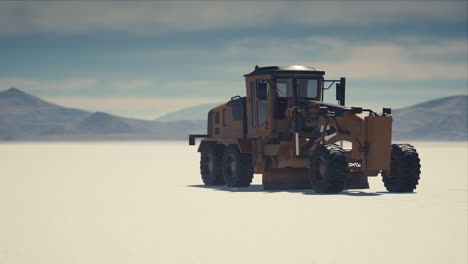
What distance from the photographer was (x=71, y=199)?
64.4 feet

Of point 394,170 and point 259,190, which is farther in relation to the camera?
point 259,190

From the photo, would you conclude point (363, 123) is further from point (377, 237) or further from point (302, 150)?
point (377, 237)

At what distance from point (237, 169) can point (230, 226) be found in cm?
969

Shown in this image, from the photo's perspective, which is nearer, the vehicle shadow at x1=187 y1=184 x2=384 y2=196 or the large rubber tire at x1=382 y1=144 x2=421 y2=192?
the vehicle shadow at x1=187 y1=184 x2=384 y2=196

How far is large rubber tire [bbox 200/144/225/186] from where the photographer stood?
83.8 ft

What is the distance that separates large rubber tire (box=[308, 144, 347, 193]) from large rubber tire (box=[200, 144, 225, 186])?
4.85 m

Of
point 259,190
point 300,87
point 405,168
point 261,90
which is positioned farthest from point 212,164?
point 405,168

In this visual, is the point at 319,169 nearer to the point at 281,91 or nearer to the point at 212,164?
the point at 281,91

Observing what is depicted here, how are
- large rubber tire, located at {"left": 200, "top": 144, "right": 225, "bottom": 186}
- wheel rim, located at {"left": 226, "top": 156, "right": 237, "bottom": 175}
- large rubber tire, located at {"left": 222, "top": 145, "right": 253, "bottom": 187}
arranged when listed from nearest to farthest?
large rubber tire, located at {"left": 222, "top": 145, "right": 253, "bottom": 187}
wheel rim, located at {"left": 226, "top": 156, "right": 237, "bottom": 175}
large rubber tire, located at {"left": 200, "top": 144, "right": 225, "bottom": 186}

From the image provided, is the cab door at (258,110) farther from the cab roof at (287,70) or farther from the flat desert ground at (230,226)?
the flat desert ground at (230,226)

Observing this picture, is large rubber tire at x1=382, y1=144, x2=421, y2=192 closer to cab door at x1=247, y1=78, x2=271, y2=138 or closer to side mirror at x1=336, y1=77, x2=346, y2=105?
side mirror at x1=336, y1=77, x2=346, y2=105

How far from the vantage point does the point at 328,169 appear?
20.4 metres

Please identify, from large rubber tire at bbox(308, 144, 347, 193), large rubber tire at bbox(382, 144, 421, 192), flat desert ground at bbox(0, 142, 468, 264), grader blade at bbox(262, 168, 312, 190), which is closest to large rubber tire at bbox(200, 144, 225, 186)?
flat desert ground at bbox(0, 142, 468, 264)

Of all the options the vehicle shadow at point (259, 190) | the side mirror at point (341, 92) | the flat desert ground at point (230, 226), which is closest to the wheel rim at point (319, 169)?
the vehicle shadow at point (259, 190)
